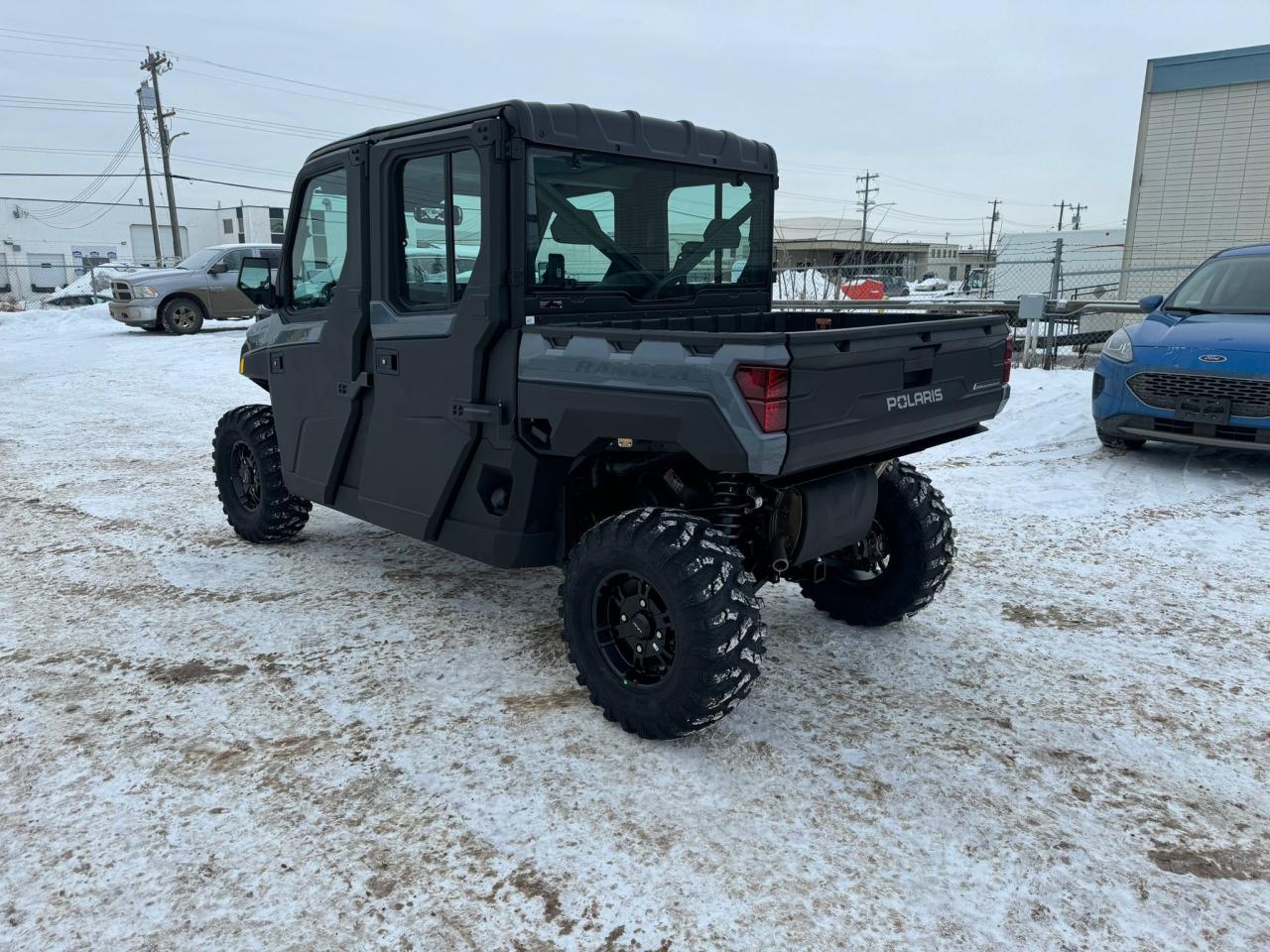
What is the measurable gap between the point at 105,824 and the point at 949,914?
254cm

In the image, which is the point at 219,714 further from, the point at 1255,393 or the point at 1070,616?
the point at 1255,393

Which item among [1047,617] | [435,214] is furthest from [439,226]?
[1047,617]

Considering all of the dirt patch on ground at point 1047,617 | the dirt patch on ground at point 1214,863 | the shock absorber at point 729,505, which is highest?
the shock absorber at point 729,505

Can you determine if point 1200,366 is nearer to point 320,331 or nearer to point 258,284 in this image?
point 320,331

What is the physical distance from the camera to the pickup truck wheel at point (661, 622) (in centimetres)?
308

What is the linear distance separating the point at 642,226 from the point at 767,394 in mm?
1599

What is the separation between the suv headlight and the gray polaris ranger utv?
3775 millimetres

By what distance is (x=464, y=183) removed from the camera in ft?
12.4

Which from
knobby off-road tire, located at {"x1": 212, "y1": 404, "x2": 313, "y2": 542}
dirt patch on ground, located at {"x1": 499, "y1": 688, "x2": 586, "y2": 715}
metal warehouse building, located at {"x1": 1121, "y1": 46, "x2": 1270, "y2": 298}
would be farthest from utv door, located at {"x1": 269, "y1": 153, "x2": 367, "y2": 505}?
metal warehouse building, located at {"x1": 1121, "y1": 46, "x2": 1270, "y2": 298}

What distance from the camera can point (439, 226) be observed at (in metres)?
3.97

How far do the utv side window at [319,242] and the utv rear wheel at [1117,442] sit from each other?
6347 millimetres

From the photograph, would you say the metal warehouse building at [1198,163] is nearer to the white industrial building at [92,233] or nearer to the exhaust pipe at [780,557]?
the exhaust pipe at [780,557]

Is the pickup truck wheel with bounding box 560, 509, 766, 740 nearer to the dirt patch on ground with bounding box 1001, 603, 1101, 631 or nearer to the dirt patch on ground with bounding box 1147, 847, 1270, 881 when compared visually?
the dirt patch on ground with bounding box 1147, 847, 1270, 881

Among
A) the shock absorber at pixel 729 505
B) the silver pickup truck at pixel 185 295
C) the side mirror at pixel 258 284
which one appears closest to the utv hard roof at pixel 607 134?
the side mirror at pixel 258 284
